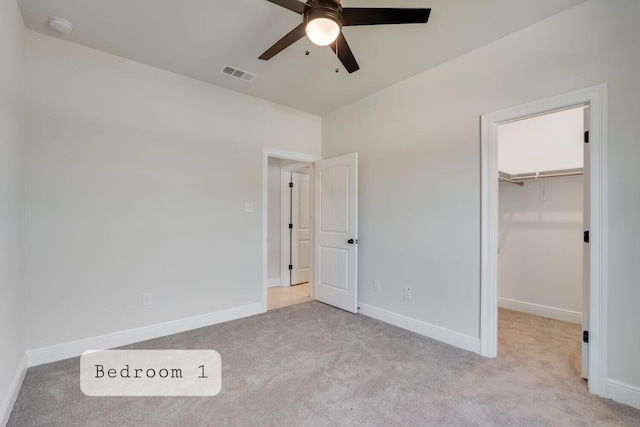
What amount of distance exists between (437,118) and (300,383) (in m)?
2.70

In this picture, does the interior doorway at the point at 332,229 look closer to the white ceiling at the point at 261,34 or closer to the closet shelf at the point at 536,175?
the white ceiling at the point at 261,34

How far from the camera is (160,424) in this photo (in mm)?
1676

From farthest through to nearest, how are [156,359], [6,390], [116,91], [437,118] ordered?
[437,118]
[116,91]
[156,359]
[6,390]

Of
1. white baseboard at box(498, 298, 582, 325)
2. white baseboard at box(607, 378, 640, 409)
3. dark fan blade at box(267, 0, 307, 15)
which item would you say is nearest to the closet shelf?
white baseboard at box(498, 298, 582, 325)

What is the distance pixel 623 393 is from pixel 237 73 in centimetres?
406

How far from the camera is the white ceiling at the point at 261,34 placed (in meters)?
2.05

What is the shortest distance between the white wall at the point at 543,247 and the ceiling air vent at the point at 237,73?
3428mm

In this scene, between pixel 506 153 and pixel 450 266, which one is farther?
pixel 506 153

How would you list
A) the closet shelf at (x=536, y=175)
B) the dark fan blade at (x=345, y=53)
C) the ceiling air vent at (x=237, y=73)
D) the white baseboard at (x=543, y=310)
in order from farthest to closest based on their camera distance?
the white baseboard at (x=543, y=310)
the closet shelf at (x=536, y=175)
the ceiling air vent at (x=237, y=73)
the dark fan blade at (x=345, y=53)

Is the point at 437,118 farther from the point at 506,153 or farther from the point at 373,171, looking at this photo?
the point at 506,153

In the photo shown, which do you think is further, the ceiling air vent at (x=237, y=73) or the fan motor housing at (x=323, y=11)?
the ceiling air vent at (x=237, y=73)

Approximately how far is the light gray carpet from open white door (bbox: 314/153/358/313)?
0.82 metres

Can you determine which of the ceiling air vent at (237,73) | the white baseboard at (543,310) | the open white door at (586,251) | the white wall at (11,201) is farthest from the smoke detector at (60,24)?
the white baseboard at (543,310)

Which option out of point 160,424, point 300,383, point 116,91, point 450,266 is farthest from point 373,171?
point 160,424
